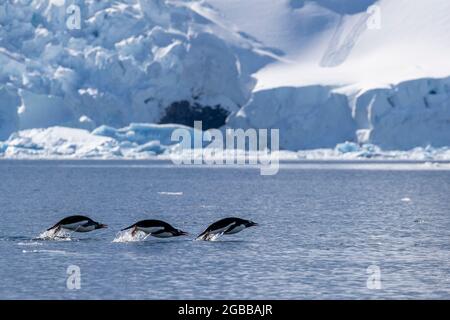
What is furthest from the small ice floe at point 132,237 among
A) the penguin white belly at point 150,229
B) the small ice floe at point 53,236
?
the small ice floe at point 53,236

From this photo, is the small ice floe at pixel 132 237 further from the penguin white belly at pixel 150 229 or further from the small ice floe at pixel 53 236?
the small ice floe at pixel 53 236

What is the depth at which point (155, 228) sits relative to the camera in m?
24.8

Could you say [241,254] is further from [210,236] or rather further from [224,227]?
[210,236]

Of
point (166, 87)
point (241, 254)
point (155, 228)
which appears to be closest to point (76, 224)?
point (155, 228)

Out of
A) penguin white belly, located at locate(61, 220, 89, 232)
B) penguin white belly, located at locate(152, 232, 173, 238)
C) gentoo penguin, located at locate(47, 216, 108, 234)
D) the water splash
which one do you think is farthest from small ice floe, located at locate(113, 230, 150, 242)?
the water splash

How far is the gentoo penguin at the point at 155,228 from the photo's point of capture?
80.6 feet

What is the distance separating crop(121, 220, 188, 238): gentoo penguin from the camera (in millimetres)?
24578

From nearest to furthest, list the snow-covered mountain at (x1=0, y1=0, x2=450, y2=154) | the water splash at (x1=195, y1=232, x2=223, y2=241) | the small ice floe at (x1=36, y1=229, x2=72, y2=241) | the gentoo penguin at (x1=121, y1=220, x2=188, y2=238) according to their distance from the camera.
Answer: the gentoo penguin at (x1=121, y1=220, x2=188, y2=238)
the small ice floe at (x1=36, y1=229, x2=72, y2=241)
the water splash at (x1=195, y1=232, x2=223, y2=241)
the snow-covered mountain at (x1=0, y1=0, x2=450, y2=154)

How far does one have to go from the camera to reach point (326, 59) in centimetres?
12362

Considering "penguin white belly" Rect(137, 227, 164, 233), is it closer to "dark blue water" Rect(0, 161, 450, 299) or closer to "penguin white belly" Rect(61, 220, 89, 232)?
"dark blue water" Rect(0, 161, 450, 299)

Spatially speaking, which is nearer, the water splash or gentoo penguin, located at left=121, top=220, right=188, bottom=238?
gentoo penguin, located at left=121, top=220, right=188, bottom=238

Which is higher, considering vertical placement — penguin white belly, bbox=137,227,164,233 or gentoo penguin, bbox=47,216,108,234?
gentoo penguin, bbox=47,216,108,234

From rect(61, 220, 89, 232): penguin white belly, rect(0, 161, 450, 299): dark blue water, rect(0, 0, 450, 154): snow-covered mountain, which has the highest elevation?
rect(0, 0, 450, 154): snow-covered mountain
